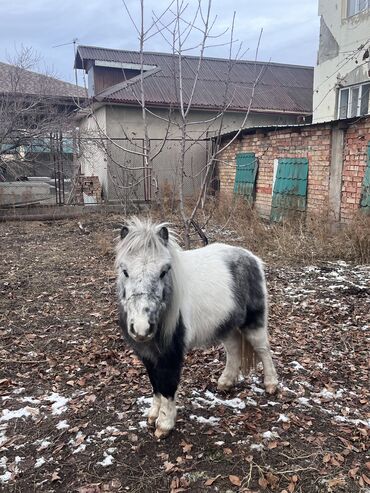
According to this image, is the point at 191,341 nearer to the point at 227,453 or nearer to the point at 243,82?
the point at 227,453

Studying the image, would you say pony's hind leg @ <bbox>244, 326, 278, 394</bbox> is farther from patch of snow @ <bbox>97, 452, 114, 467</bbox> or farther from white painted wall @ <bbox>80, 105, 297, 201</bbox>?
white painted wall @ <bbox>80, 105, 297, 201</bbox>

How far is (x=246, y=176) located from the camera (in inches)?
491

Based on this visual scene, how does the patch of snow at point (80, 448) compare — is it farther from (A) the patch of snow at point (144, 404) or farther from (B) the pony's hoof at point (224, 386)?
(B) the pony's hoof at point (224, 386)

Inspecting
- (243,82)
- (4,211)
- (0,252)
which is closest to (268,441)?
(0,252)

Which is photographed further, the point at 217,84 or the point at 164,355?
the point at 217,84

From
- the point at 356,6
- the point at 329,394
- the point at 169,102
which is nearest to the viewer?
the point at 329,394

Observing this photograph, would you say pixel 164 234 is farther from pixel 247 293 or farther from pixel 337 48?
pixel 337 48

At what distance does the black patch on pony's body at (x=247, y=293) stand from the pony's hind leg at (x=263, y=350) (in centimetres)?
5

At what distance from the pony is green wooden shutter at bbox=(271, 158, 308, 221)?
6.79 m

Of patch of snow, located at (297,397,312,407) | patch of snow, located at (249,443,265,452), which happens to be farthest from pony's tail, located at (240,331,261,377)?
patch of snow, located at (249,443,265,452)

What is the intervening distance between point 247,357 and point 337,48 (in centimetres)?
1193

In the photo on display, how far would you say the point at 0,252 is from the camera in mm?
8148

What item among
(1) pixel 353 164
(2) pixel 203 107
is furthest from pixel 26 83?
(1) pixel 353 164


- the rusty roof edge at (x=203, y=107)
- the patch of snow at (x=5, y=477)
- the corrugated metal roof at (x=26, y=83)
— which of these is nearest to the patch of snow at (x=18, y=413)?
the patch of snow at (x=5, y=477)
